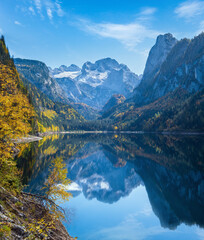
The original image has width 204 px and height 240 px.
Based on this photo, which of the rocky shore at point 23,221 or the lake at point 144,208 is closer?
the rocky shore at point 23,221

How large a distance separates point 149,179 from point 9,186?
3454cm

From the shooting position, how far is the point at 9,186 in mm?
16797

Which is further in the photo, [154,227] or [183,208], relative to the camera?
[183,208]

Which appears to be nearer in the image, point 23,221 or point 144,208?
point 23,221

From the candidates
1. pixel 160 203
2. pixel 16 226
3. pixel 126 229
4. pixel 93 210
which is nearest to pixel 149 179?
pixel 160 203

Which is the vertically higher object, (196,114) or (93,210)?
(196,114)

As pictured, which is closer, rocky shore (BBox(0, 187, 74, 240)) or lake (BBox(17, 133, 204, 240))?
rocky shore (BBox(0, 187, 74, 240))

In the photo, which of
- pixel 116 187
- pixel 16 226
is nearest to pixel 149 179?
pixel 116 187

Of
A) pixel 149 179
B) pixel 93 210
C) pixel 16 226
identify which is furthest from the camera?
pixel 149 179

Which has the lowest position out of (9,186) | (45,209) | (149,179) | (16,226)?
(16,226)

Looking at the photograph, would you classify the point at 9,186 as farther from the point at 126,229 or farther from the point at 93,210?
the point at 93,210

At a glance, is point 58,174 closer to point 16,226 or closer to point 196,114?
point 16,226

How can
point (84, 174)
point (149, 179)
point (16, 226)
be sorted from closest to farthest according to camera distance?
point (16, 226), point (149, 179), point (84, 174)

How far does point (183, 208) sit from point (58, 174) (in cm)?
1962
